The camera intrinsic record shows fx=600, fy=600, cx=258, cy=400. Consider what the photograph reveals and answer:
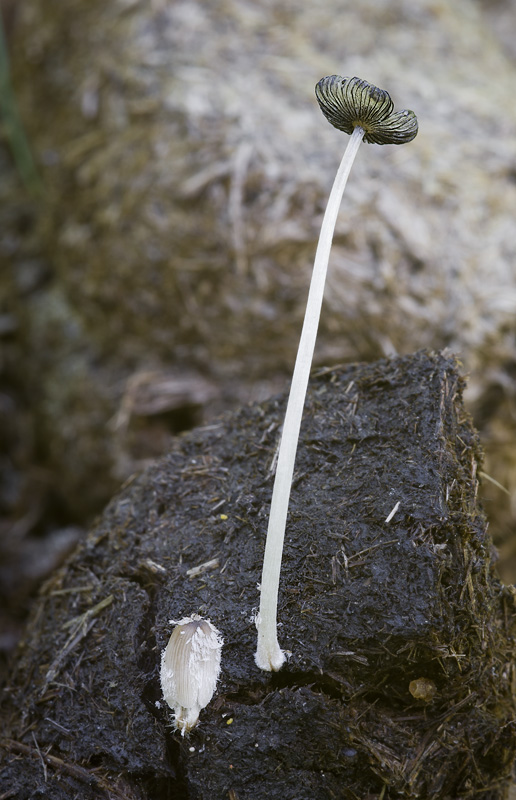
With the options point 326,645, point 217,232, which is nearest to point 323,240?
point 326,645

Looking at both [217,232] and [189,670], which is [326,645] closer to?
[189,670]

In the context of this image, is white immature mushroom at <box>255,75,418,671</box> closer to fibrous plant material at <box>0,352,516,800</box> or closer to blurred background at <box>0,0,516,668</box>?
fibrous plant material at <box>0,352,516,800</box>

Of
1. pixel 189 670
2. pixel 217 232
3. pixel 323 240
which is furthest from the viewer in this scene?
pixel 217 232

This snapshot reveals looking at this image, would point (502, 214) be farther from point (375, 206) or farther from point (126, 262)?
point (126, 262)

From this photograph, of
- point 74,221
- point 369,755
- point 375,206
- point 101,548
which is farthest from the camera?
point 74,221

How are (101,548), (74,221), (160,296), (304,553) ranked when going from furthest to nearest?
(74,221)
(160,296)
(101,548)
(304,553)

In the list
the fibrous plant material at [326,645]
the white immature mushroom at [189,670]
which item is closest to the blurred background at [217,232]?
the fibrous plant material at [326,645]

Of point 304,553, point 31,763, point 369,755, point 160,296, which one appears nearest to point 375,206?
point 160,296
